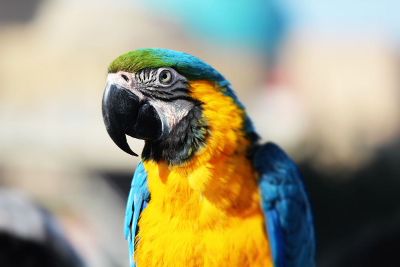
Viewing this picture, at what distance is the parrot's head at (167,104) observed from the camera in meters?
1.22

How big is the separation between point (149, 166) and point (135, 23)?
Result: 3.87m

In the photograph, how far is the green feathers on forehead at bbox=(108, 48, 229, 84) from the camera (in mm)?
1226

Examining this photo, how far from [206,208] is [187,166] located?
78 mm

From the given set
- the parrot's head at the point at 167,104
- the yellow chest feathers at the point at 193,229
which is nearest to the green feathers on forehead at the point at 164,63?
the parrot's head at the point at 167,104

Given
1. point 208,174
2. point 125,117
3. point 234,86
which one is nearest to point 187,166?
point 208,174

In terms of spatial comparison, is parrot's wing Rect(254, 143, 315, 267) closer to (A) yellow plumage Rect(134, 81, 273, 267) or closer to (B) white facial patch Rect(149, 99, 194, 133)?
(A) yellow plumage Rect(134, 81, 273, 267)

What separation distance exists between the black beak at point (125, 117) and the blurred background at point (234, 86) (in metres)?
1.64

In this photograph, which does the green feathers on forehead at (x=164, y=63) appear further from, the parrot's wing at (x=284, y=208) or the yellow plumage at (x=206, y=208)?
the parrot's wing at (x=284, y=208)

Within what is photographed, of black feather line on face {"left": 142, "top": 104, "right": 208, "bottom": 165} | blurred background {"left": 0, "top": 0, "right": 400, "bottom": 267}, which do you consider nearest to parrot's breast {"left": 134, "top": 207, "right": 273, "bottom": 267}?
black feather line on face {"left": 142, "top": 104, "right": 208, "bottom": 165}

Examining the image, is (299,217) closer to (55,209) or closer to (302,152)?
(55,209)

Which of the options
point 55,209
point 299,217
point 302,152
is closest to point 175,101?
point 299,217

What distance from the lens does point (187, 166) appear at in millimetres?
1289

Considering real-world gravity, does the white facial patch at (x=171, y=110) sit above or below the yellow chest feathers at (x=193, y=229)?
above

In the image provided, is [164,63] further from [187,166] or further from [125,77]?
[187,166]
